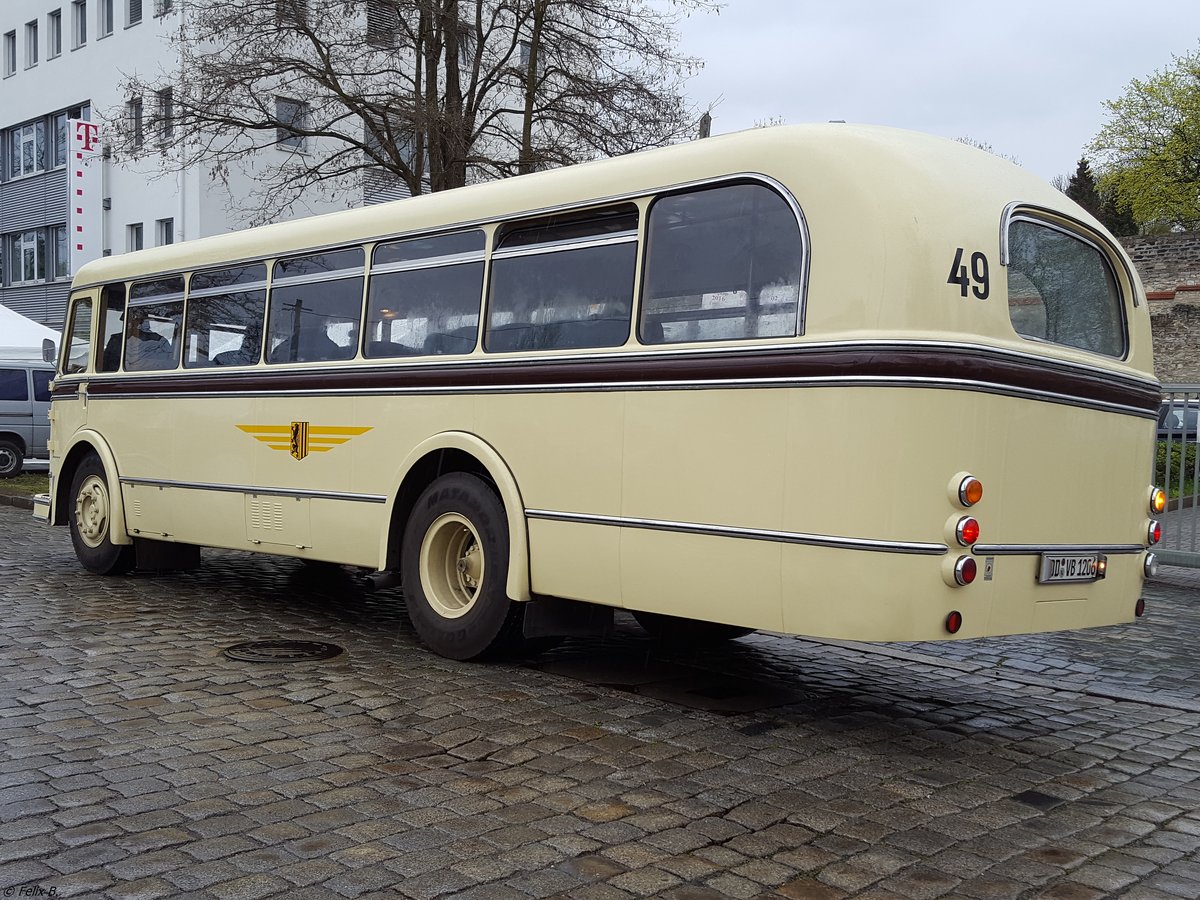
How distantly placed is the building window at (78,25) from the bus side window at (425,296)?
34.6 m

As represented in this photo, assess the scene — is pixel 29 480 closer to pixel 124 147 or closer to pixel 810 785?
pixel 124 147

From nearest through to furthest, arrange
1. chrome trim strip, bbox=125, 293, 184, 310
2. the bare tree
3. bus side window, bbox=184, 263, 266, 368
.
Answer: bus side window, bbox=184, 263, 266, 368
chrome trim strip, bbox=125, 293, 184, 310
the bare tree

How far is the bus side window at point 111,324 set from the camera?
35.6ft

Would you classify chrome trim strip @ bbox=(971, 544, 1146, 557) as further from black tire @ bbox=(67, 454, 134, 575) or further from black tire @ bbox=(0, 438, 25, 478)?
black tire @ bbox=(0, 438, 25, 478)

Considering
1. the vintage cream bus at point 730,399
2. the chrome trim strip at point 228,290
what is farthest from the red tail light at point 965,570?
the chrome trim strip at point 228,290

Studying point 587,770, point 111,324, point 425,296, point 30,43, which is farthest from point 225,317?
point 30,43

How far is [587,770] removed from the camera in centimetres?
518

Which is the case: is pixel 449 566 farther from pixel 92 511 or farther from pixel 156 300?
pixel 92 511

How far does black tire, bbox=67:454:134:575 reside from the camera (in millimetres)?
10812

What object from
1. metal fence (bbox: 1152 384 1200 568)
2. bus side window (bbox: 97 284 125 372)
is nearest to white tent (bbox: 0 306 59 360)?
bus side window (bbox: 97 284 125 372)

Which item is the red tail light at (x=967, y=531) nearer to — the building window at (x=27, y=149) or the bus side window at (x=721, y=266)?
the bus side window at (x=721, y=266)

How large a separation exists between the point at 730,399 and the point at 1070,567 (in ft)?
6.00

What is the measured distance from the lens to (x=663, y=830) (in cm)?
446

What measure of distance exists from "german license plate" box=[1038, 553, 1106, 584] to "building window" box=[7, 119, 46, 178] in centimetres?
4049
